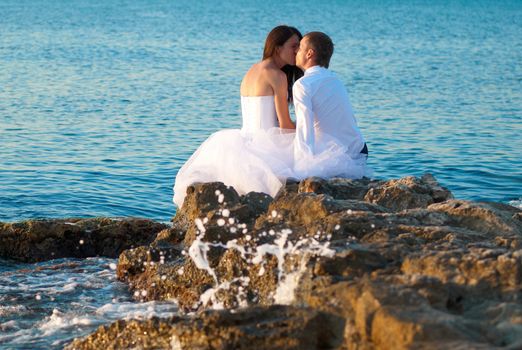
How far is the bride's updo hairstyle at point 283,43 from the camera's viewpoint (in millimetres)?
9773

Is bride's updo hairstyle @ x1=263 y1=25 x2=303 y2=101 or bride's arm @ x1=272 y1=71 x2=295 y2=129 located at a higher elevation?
bride's updo hairstyle @ x1=263 y1=25 x2=303 y2=101

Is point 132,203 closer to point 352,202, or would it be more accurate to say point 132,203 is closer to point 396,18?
point 352,202

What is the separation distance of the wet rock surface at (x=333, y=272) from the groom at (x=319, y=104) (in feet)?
2.27

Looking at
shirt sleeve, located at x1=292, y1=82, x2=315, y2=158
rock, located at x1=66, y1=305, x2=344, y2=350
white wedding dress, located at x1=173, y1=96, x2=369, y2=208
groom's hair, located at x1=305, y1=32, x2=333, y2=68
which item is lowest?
rock, located at x1=66, y1=305, x2=344, y2=350

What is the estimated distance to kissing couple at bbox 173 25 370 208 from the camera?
29.8 ft

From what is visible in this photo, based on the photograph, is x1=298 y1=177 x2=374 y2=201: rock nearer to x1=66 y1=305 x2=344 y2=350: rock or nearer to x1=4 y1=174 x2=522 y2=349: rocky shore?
x1=4 y1=174 x2=522 y2=349: rocky shore

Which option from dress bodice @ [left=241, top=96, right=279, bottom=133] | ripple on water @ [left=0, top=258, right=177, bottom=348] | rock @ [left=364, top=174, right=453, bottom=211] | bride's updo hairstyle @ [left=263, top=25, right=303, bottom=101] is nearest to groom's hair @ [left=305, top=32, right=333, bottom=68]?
bride's updo hairstyle @ [left=263, top=25, right=303, bottom=101]

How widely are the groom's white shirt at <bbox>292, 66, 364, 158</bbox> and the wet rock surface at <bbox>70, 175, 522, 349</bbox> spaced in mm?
657

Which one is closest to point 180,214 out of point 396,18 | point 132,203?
point 132,203

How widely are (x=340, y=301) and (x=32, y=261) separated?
4.85 metres

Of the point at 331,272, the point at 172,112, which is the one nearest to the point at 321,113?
the point at 331,272

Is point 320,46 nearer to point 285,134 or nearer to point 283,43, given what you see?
point 283,43

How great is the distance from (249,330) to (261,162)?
390 cm

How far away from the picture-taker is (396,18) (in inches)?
2758
